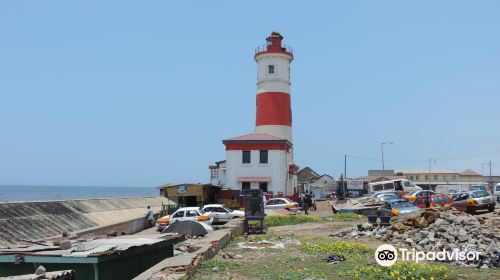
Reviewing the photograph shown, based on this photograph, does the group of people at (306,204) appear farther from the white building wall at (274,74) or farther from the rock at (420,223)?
the rock at (420,223)

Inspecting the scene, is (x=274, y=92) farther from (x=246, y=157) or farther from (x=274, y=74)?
(x=246, y=157)

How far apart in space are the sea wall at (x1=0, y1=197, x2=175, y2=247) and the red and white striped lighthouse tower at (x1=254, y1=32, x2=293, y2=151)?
67.5 feet

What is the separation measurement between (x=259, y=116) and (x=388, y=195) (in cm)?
1845

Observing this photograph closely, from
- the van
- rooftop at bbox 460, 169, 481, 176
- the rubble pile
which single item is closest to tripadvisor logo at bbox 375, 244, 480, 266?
the rubble pile

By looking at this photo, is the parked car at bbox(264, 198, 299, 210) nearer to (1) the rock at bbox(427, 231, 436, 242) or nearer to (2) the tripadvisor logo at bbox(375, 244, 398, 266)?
(1) the rock at bbox(427, 231, 436, 242)

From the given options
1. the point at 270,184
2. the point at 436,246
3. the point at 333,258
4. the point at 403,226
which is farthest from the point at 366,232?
the point at 270,184

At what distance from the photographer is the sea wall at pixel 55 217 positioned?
74.2ft

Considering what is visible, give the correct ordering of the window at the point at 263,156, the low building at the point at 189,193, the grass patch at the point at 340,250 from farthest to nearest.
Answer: the window at the point at 263,156, the low building at the point at 189,193, the grass patch at the point at 340,250

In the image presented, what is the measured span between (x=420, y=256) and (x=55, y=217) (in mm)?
18649

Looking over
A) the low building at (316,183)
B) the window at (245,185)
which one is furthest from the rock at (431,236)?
the low building at (316,183)

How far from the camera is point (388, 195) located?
40000mm

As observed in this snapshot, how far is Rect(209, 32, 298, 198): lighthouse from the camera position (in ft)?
160

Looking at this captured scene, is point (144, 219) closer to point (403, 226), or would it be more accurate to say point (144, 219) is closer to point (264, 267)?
point (403, 226)

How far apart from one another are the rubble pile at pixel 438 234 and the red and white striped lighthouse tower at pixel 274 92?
29062mm
